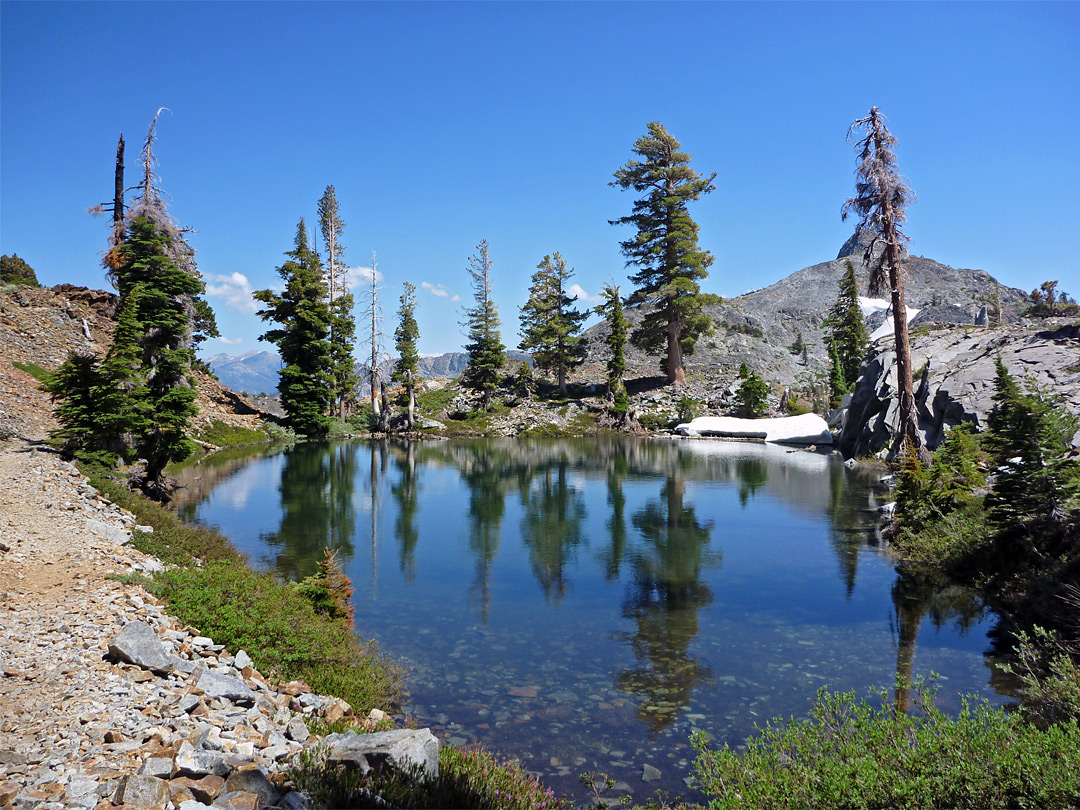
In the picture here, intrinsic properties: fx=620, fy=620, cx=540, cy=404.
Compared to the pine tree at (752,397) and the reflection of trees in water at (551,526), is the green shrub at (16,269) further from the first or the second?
the pine tree at (752,397)

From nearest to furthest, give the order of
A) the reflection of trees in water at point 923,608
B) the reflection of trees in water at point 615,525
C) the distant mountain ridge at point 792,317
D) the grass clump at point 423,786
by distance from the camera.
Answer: the grass clump at point 423,786 → the reflection of trees in water at point 923,608 → the reflection of trees in water at point 615,525 → the distant mountain ridge at point 792,317

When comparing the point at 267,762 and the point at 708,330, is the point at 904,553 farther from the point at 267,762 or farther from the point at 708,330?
the point at 708,330

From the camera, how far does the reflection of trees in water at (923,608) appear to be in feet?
31.8

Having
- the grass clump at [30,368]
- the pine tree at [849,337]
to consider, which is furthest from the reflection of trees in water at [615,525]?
the pine tree at [849,337]

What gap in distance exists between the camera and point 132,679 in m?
5.78

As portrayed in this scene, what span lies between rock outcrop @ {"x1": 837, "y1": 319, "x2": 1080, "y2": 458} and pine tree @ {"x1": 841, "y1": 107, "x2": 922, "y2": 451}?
103 inches

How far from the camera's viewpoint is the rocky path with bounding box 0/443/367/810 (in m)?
4.10

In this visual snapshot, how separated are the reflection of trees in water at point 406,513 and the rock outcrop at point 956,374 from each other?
1389 centimetres

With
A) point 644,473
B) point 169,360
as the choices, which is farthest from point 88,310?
point 644,473

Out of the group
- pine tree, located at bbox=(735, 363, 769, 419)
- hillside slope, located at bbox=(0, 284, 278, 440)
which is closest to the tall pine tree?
hillside slope, located at bbox=(0, 284, 278, 440)

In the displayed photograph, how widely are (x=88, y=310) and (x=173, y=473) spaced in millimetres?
20964

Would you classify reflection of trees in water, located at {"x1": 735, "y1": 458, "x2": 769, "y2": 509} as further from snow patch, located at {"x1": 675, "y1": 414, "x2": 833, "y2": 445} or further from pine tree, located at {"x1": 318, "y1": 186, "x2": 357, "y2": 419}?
pine tree, located at {"x1": 318, "y1": 186, "x2": 357, "y2": 419}

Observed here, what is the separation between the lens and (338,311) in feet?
178

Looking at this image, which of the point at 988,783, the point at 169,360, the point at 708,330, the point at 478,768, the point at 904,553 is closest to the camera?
the point at 988,783
